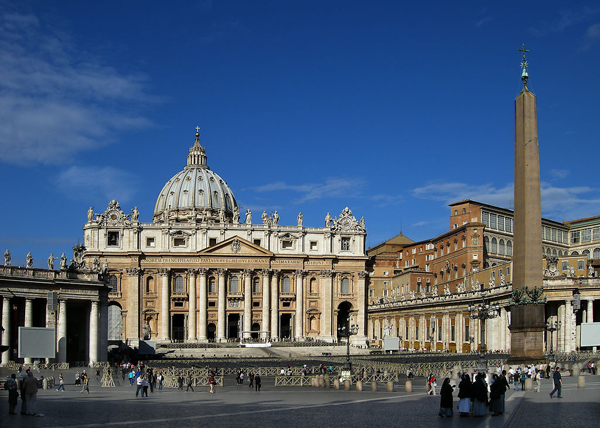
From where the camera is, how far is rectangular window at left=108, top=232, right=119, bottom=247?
3622 inches

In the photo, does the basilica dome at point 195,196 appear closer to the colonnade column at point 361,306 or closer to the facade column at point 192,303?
the facade column at point 192,303

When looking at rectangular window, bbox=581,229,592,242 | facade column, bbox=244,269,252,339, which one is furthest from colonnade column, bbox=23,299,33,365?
rectangular window, bbox=581,229,592,242

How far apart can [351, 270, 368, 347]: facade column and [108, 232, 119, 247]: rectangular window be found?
2920 centimetres

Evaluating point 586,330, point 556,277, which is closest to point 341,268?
point 556,277

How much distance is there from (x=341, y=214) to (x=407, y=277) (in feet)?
41.4

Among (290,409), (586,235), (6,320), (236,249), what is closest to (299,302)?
(236,249)

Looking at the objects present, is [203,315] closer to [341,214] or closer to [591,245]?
[341,214]

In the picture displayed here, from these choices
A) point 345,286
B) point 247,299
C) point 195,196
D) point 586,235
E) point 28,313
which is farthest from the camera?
point 195,196

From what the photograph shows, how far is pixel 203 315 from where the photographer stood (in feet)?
302

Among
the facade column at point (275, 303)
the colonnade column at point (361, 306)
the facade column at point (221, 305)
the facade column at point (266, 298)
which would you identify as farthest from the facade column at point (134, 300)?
the colonnade column at point (361, 306)

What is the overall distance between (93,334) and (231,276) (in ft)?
136

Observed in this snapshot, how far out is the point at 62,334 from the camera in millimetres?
50344

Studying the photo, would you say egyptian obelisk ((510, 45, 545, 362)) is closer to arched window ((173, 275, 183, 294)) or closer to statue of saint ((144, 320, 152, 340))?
statue of saint ((144, 320, 152, 340))

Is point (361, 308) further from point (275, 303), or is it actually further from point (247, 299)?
point (247, 299)
